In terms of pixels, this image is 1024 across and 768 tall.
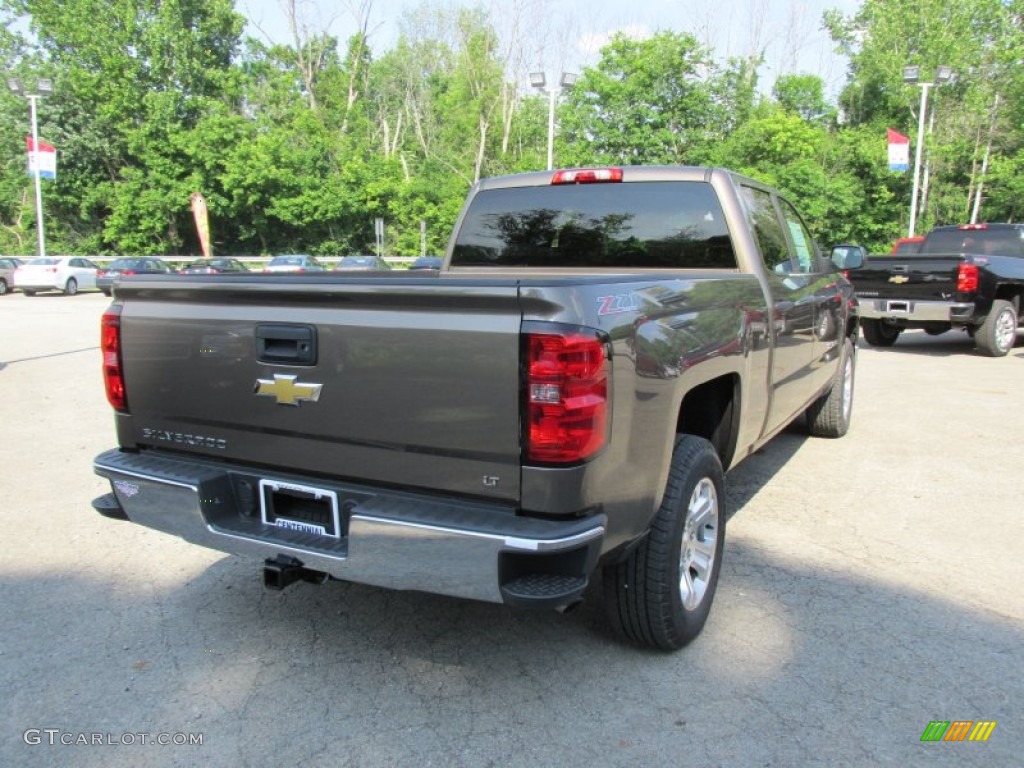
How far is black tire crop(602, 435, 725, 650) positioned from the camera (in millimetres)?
2846

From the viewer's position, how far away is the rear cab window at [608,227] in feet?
13.6

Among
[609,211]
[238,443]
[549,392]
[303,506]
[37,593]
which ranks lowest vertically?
[37,593]

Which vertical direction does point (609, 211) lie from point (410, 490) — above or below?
above

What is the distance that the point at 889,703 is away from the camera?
273 centimetres

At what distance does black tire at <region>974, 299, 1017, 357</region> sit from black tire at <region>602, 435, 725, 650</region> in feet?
31.8

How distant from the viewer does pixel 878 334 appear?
12.7m

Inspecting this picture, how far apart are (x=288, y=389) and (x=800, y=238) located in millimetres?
3949

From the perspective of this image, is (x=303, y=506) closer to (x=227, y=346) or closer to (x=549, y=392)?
(x=227, y=346)

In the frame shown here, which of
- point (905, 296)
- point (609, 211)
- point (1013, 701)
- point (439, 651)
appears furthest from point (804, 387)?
point (905, 296)

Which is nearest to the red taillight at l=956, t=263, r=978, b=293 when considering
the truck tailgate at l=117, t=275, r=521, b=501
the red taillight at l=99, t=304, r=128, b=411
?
the truck tailgate at l=117, t=275, r=521, b=501

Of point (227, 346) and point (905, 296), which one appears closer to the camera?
point (227, 346)

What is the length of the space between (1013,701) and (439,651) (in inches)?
83.4

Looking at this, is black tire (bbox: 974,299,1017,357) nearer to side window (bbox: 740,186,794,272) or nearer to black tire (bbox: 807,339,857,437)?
black tire (bbox: 807,339,857,437)

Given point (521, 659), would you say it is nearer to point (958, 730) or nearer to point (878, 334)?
point (958, 730)
